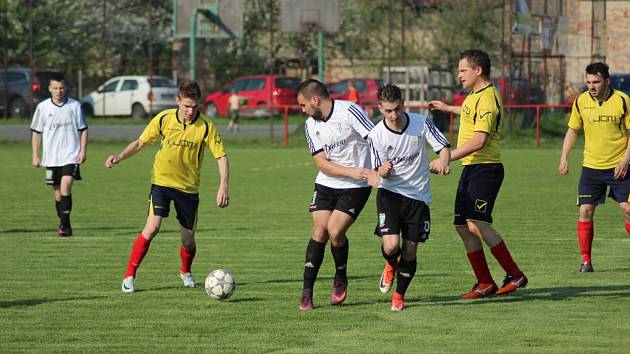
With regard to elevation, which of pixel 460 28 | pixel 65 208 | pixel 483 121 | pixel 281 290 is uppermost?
pixel 460 28

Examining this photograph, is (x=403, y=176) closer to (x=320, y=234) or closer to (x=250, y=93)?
(x=320, y=234)

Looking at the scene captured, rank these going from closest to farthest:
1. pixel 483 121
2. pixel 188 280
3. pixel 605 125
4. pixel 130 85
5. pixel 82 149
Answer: pixel 483 121 → pixel 188 280 → pixel 605 125 → pixel 82 149 → pixel 130 85

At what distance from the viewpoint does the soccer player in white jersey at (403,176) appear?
8.84 metres

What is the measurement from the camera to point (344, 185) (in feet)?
29.9

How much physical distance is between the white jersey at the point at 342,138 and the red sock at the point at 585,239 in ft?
10.5

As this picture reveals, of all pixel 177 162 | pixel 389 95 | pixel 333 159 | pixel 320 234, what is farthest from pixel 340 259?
pixel 177 162

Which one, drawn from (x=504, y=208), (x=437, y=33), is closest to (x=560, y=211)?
(x=504, y=208)

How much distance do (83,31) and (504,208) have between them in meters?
33.1

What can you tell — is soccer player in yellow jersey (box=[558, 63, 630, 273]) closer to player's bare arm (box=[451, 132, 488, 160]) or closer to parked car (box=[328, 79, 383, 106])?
player's bare arm (box=[451, 132, 488, 160])

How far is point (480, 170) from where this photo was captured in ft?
31.6

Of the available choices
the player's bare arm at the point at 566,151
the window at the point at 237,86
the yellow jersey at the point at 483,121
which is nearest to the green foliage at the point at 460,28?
the window at the point at 237,86

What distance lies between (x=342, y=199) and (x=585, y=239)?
3.34 metres

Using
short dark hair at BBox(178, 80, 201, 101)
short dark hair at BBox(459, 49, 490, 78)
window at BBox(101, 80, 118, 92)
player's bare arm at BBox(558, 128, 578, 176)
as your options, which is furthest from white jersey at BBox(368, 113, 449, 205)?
window at BBox(101, 80, 118, 92)

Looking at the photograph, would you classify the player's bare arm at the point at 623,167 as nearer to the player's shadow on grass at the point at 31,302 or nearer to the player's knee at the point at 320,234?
the player's knee at the point at 320,234
